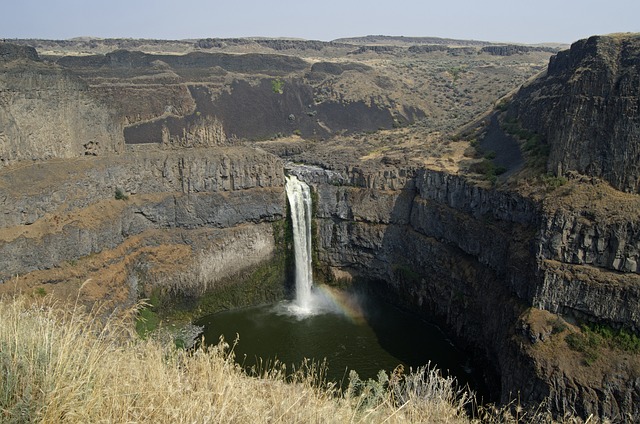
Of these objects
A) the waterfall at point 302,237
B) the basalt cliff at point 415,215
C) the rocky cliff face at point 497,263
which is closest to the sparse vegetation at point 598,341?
the basalt cliff at point 415,215

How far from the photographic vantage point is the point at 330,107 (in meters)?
82.3

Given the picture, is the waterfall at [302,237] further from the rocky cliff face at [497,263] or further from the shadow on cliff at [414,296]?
the shadow on cliff at [414,296]

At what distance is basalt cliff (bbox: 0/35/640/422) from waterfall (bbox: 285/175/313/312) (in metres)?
0.92

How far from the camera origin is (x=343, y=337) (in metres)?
39.2

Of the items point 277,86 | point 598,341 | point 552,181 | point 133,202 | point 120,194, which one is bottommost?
point 598,341

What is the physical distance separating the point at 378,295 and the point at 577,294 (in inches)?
757

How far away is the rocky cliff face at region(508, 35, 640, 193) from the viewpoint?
30.3 m

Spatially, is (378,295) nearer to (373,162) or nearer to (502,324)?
(373,162)

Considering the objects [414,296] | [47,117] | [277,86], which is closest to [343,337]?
[414,296]

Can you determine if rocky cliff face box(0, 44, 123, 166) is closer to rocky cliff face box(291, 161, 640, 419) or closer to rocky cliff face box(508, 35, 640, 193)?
rocky cliff face box(291, 161, 640, 419)

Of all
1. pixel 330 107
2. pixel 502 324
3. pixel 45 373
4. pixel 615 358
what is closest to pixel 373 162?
pixel 502 324

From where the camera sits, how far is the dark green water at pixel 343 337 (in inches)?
1404

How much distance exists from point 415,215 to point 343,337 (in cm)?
1073

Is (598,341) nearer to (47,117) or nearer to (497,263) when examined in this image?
(497,263)
